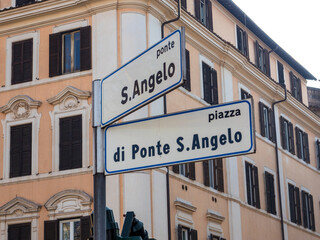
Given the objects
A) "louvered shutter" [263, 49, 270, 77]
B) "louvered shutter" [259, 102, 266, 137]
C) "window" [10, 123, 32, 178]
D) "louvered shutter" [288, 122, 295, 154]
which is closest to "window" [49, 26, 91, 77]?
"window" [10, 123, 32, 178]

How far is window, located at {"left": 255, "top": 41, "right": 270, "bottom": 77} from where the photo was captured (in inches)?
1211

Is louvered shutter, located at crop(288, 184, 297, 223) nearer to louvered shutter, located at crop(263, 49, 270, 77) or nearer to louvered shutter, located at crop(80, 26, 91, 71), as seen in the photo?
louvered shutter, located at crop(263, 49, 270, 77)

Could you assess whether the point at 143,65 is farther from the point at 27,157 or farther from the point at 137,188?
the point at 27,157

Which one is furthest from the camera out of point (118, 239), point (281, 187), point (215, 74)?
point (281, 187)

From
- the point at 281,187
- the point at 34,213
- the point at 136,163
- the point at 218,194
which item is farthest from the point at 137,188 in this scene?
the point at 136,163

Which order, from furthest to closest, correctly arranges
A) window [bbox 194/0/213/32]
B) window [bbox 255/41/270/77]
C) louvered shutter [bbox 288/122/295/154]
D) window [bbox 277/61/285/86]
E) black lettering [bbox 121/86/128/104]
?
1. window [bbox 277/61/285/86]
2. louvered shutter [bbox 288/122/295/154]
3. window [bbox 255/41/270/77]
4. window [bbox 194/0/213/32]
5. black lettering [bbox 121/86/128/104]

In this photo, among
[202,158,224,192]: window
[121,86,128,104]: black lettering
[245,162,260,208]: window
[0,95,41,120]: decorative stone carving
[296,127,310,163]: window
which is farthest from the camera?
[296,127,310,163]: window

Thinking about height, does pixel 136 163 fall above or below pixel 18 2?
below

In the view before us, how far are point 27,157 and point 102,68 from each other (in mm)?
3407

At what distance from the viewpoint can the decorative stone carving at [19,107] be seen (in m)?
22.5

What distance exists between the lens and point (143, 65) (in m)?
5.05

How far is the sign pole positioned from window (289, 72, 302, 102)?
29.4 meters

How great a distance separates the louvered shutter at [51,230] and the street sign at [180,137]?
52.9 ft

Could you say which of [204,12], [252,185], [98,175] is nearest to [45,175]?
[204,12]
